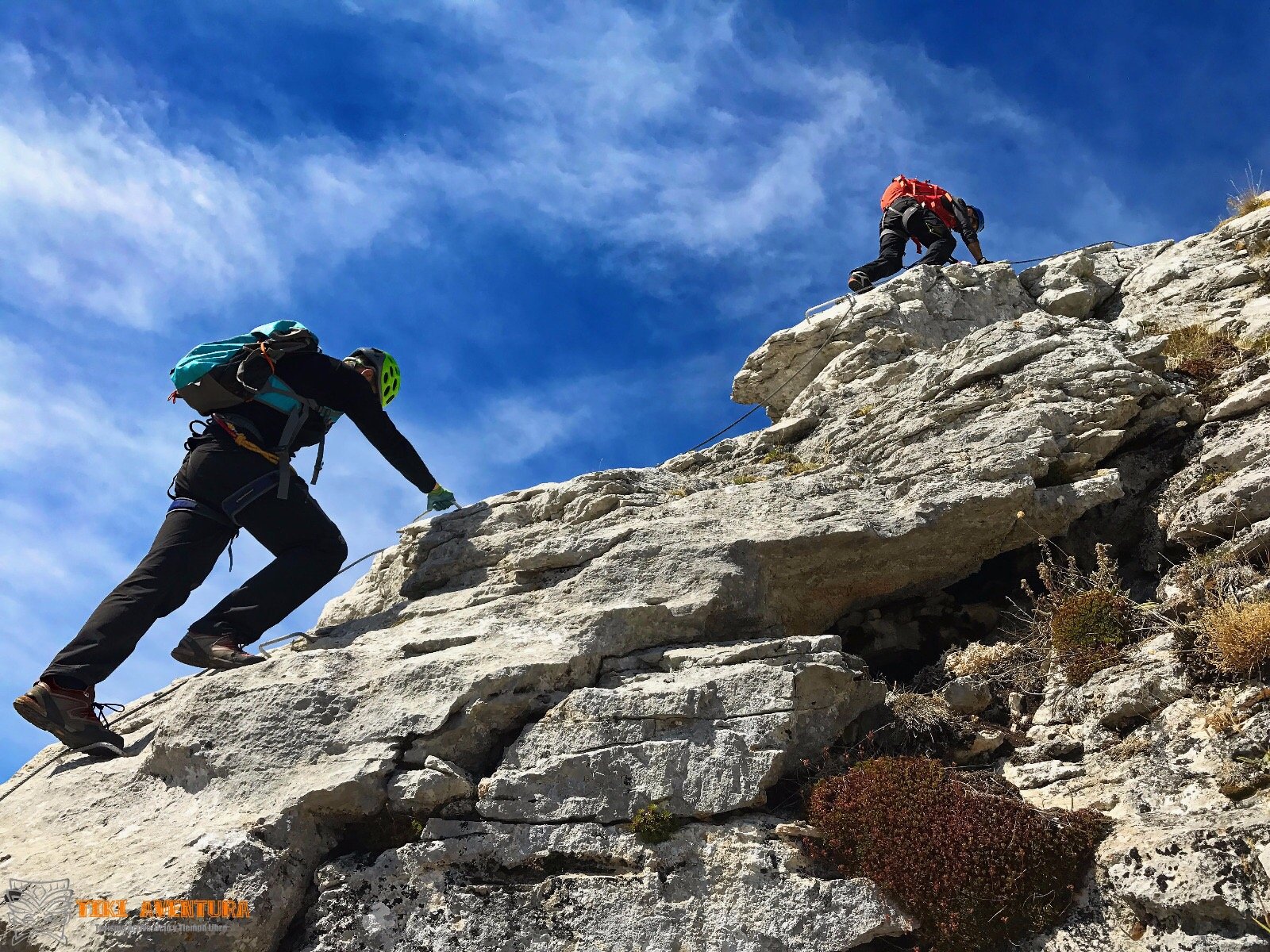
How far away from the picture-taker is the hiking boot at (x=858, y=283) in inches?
620

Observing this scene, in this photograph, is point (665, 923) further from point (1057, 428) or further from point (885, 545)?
point (1057, 428)

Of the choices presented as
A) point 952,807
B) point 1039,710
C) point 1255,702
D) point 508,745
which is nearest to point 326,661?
point 508,745

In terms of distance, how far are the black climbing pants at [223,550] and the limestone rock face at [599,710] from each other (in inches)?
27.4

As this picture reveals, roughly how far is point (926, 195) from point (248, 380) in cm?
1362

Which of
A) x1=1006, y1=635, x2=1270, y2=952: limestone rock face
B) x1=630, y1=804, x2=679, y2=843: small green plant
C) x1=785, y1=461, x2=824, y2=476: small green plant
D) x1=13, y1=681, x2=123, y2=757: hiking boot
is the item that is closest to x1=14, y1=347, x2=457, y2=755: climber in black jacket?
x1=13, y1=681, x2=123, y2=757: hiking boot


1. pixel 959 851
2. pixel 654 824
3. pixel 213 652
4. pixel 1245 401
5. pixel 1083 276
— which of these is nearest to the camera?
pixel 959 851

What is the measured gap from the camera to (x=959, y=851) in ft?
20.1

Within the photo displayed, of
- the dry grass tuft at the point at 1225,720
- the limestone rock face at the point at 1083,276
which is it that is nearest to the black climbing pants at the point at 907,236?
the limestone rock face at the point at 1083,276

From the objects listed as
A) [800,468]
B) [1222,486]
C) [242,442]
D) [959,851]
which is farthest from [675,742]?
[1222,486]

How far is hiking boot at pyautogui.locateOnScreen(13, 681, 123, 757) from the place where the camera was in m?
7.50

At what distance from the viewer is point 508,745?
721cm

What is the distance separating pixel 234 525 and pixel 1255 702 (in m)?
8.75

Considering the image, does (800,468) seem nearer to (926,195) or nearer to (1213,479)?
(1213,479)

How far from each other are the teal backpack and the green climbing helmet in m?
1.01
